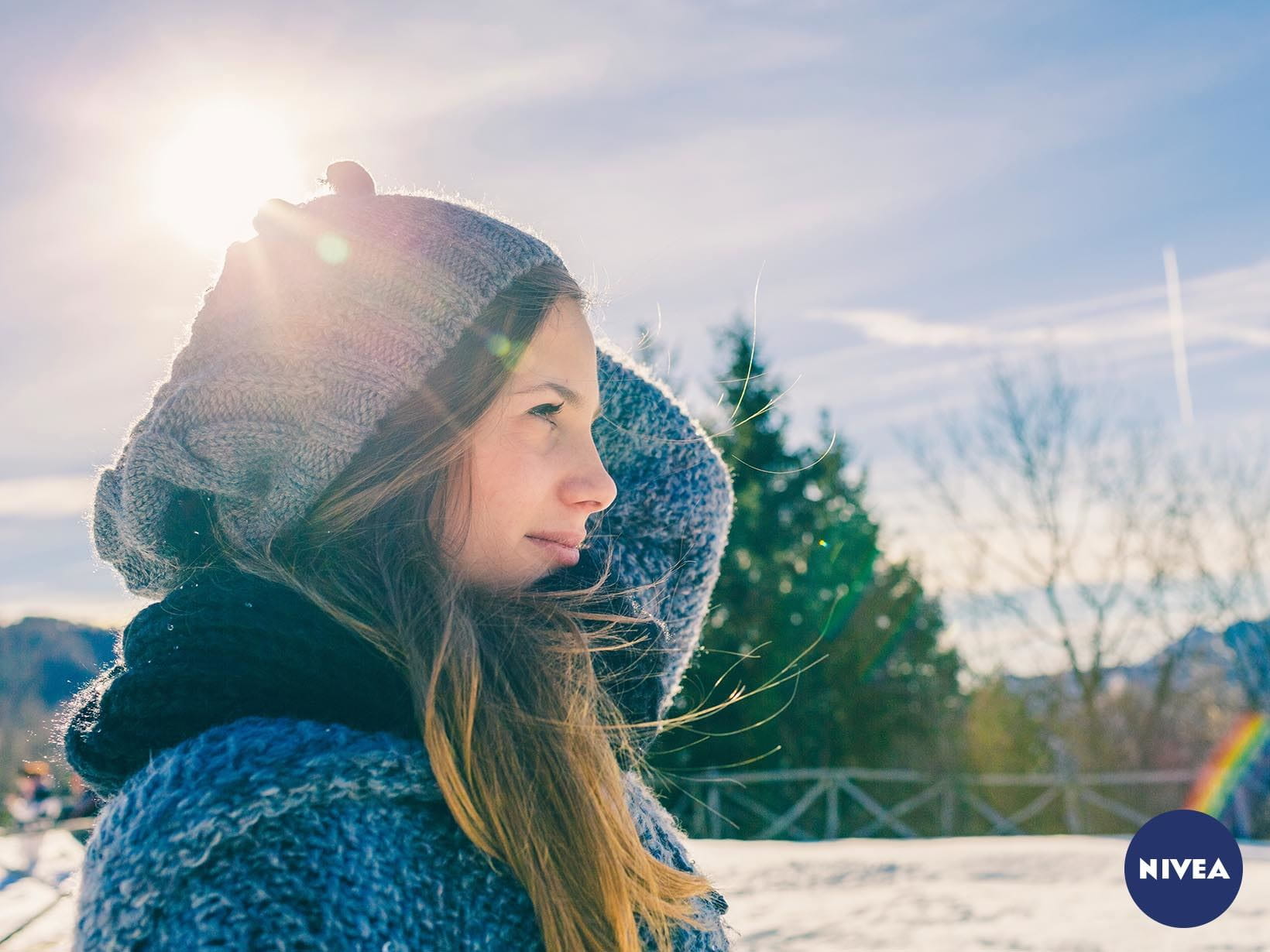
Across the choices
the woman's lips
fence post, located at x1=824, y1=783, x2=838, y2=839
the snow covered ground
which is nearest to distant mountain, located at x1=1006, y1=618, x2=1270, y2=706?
Result: fence post, located at x1=824, y1=783, x2=838, y2=839

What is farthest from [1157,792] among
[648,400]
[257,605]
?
[257,605]

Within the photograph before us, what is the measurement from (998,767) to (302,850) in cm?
1551

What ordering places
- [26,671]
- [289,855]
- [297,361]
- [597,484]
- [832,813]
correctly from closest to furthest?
1. [289,855]
2. [297,361]
3. [597,484]
4. [832,813]
5. [26,671]

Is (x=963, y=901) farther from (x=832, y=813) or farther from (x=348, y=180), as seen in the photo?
(x=832, y=813)

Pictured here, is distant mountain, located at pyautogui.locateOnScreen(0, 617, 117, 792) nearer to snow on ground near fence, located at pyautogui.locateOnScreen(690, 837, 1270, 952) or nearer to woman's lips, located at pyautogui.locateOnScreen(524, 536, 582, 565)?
snow on ground near fence, located at pyautogui.locateOnScreen(690, 837, 1270, 952)

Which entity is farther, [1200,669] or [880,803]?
[1200,669]

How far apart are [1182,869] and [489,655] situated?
123 inches


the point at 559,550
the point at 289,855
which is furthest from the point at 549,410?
the point at 289,855

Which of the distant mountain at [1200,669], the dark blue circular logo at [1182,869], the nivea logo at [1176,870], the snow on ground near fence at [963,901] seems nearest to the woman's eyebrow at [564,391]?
the snow on ground near fence at [963,901]

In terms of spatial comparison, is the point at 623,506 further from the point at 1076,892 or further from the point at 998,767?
the point at 998,767

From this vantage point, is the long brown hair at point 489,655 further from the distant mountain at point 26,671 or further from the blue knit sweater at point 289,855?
the distant mountain at point 26,671

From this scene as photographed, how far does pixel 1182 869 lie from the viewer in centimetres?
339

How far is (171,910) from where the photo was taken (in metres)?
0.96

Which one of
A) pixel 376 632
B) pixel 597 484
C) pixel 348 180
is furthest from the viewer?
pixel 348 180
